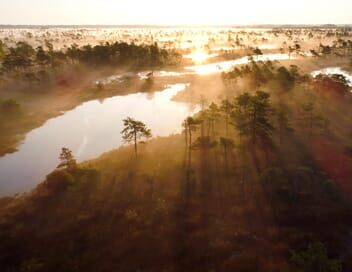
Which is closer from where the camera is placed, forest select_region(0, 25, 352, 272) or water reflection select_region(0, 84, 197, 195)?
forest select_region(0, 25, 352, 272)

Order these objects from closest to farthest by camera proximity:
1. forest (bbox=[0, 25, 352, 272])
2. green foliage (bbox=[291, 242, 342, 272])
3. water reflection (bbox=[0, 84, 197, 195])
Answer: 1. green foliage (bbox=[291, 242, 342, 272])
2. forest (bbox=[0, 25, 352, 272])
3. water reflection (bbox=[0, 84, 197, 195])

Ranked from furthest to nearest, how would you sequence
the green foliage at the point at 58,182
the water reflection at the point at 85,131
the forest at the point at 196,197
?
the water reflection at the point at 85,131 → the green foliage at the point at 58,182 → the forest at the point at 196,197

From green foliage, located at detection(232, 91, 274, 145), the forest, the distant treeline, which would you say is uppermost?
the distant treeline

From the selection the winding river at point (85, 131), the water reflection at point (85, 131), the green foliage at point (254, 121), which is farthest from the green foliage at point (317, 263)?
the water reflection at point (85, 131)

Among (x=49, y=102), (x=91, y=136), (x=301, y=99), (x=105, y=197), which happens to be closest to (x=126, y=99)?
(x=49, y=102)

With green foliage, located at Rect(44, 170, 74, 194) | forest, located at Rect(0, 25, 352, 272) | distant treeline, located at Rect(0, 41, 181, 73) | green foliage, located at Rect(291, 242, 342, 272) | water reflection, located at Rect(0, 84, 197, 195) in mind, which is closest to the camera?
green foliage, located at Rect(291, 242, 342, 272)

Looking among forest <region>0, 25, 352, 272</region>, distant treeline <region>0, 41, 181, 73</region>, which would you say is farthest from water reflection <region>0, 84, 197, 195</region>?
distant treeline <region>0, 41, 181, 73</region>

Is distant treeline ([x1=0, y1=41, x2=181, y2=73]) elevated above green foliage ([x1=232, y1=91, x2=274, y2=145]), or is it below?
above

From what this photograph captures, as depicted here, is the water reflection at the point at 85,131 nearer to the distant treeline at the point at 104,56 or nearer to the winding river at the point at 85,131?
the winding river at the point at 85,131

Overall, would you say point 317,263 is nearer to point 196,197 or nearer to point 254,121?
point 196,197

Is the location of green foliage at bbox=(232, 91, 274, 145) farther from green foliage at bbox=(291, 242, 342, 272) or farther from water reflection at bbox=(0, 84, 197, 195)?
green foliage at bbox=(291, 242, 342, 272)

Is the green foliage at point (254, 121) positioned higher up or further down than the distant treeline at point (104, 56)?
further down
